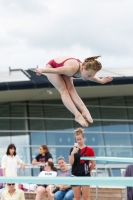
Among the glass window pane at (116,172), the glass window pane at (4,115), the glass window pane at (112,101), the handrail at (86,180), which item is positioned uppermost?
the glass window pane at (112,101)

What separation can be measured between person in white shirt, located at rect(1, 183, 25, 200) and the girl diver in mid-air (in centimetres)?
262

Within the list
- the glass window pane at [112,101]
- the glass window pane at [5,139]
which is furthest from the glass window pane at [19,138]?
the glass window pane at [112,101]

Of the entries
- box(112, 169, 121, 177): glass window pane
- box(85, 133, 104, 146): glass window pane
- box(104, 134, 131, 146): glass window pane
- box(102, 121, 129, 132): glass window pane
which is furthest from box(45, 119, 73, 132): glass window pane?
box(112, 169, 121, 177): glass window pane

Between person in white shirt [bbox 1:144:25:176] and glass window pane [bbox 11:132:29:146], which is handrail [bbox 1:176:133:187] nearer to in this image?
person in white shirt [bbox 1:144:25:176]

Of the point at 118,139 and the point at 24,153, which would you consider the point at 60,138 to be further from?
the point at 118,139

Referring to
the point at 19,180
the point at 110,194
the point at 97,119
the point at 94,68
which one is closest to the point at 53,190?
the point at 110,194

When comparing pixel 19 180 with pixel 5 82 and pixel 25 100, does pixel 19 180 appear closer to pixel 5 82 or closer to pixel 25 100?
pixel 5 82

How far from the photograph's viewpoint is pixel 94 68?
21.4ft

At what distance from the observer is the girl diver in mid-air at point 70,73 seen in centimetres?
643

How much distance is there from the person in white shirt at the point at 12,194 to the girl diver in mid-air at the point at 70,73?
8.60ft

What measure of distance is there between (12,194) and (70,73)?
3268 mm

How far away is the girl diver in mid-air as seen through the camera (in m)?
6.43

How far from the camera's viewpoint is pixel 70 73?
6.54 meters

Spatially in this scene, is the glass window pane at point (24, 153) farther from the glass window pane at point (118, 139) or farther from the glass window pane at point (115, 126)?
the glass window pane at point (115, 126)
